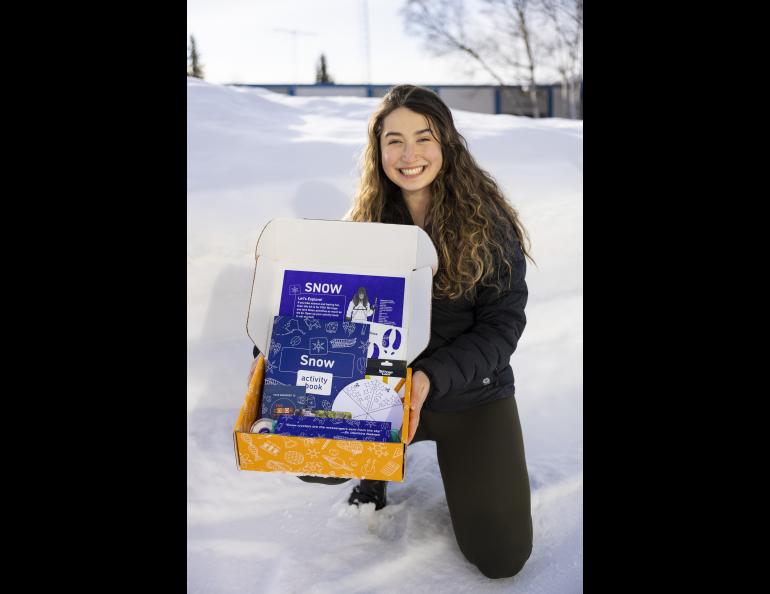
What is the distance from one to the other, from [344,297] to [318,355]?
11cm

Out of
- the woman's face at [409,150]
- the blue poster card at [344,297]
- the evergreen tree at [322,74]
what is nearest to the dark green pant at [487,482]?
the blue poster card at [344,297]

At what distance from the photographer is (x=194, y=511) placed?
1.39 meters

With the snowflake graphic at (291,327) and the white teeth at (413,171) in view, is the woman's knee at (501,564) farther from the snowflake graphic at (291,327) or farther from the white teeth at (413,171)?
the white teeth at (413,171)

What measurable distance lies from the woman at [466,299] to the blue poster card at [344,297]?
0.19 meters

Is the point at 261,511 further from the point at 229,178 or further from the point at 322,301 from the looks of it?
the point at 229,178

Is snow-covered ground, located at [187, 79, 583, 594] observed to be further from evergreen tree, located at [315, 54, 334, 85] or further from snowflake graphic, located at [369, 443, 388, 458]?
snowflake graphic, located at [369, 443, 388, 458]

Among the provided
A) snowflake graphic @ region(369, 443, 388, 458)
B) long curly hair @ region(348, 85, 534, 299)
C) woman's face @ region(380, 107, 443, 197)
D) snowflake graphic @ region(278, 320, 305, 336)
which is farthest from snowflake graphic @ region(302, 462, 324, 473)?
woman's face @ region(380, 107, 443, 197)

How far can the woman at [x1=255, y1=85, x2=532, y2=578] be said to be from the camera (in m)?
1.17

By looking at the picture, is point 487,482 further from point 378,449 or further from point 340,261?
point 340,261

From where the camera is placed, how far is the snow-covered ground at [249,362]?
48.7 inches

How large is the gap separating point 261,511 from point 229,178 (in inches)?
42.5

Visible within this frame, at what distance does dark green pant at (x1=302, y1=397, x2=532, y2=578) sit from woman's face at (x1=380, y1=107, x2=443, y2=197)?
0.49 metres
